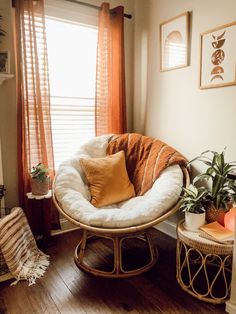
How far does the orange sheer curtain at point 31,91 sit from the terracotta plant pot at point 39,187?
14 cm

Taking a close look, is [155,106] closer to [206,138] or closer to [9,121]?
[206,138]

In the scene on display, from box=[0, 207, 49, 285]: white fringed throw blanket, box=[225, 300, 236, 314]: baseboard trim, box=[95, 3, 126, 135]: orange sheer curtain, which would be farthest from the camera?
box=[95, 3, 126, 135]: orange sheer curtain

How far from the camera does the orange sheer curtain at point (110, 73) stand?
104 inches

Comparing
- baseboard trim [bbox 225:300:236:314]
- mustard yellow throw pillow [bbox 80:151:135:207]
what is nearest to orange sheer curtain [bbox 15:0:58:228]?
mustard yellow throw pillow [bbox 80:151:135:207]

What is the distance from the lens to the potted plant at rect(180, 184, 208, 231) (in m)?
1.76

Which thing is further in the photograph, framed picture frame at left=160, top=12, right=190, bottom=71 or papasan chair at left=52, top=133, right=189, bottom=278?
framed picture frame at left=160, top=12, right=190, bottom=71

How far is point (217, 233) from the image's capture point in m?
1.67

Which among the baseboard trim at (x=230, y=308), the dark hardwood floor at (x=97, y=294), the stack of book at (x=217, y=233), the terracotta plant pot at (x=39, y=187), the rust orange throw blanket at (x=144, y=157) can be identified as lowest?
the dark hardwood floor at (x=97, y=294)

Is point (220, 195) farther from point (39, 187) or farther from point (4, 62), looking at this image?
point (4, 62)

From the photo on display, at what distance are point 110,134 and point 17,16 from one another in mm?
1332

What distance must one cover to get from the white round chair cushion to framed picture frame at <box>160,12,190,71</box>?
101cm

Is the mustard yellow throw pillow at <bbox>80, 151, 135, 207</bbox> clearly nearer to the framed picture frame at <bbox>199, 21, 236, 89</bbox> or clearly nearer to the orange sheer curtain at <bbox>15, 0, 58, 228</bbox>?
the orange sheer curtain at <bbox>15, 0, 58, 228</bbox>

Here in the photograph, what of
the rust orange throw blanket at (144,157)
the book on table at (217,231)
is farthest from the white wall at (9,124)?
the book on table at (217,231)

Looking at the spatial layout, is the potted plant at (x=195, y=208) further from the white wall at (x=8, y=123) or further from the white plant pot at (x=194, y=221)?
the white wall at (x=8, y=123)
